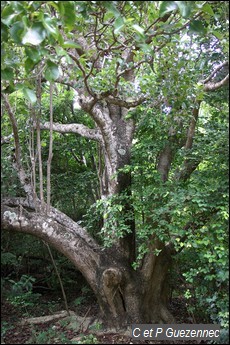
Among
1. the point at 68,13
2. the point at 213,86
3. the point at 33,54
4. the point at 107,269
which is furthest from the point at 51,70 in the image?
the point at 107,269

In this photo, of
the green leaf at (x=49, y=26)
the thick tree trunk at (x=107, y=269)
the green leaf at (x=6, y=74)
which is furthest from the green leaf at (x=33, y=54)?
the thick tree trunk at (x=107, y=269)

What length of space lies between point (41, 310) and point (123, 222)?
7.58ft

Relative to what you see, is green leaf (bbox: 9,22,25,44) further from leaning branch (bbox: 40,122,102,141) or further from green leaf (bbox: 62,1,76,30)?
leaning branch (bbox: 40,122,102,141)

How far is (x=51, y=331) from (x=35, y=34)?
337 centimetres

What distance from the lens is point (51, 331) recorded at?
4121mm

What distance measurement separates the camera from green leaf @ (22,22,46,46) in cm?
227

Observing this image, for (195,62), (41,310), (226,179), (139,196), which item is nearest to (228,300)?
(226,179)

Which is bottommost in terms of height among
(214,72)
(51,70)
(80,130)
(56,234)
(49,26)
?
(56,234)

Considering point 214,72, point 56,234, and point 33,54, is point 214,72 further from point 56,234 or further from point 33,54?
point 56,234

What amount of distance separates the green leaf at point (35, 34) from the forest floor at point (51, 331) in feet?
10.2

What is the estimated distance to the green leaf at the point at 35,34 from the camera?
2273mm

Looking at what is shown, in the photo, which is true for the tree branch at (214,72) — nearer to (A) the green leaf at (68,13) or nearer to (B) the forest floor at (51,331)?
(A) the green leaf at (68,13)

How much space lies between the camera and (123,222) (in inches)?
163

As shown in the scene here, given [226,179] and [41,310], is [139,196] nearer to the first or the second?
[226,179]
